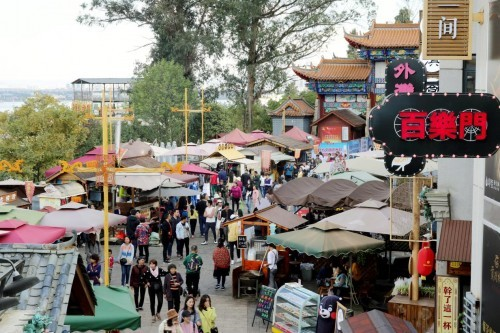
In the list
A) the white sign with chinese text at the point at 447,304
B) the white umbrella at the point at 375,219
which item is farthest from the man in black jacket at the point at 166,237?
the white sign with chinese text at the point at 447,304

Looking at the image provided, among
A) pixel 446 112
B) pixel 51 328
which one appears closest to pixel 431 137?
pixel 446 112

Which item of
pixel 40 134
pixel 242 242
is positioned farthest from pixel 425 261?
pixel 40 134

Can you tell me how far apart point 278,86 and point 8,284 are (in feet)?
188

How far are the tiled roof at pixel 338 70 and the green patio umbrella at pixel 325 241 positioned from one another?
119 feet

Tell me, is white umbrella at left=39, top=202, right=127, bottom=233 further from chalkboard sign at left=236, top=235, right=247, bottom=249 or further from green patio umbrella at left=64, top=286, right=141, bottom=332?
green patio umbrella at left=64, top=286, right=141, bottom=332

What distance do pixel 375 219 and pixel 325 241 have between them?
1757 mm

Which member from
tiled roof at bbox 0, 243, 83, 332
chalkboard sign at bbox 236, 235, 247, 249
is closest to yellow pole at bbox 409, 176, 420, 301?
chalkboard sign at bbox 236, 235, 247, 249

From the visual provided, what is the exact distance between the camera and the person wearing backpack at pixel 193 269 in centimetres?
1794

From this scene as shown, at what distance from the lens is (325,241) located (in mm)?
17219

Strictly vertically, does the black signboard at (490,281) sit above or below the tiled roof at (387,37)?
below

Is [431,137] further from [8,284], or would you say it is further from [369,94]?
[369,94]

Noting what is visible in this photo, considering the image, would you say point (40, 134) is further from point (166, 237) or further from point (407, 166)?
point (407, 166)

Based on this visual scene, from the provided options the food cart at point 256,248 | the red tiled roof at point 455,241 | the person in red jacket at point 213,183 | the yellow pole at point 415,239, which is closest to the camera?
the red tiled roof at point 455,241

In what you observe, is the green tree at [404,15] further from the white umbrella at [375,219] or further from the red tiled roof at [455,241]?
the red tiled roof at [455,241]
